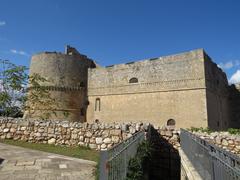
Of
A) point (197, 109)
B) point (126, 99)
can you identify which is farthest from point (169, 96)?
point (126, 99)

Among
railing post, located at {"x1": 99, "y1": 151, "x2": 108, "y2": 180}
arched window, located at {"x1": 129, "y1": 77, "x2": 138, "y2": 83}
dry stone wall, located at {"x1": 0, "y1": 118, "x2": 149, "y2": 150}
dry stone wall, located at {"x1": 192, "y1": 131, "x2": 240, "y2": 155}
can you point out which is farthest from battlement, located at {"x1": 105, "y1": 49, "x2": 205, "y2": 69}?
railing post, located at {"x1": 99, "y1": 151, "x2": 108, "y2": 180}

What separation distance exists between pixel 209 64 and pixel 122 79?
9.05m

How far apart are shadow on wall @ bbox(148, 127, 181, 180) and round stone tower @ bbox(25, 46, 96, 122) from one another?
16.6 meters

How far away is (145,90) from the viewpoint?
23.9 metres

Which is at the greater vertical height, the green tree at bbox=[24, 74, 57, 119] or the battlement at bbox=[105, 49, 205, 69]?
the battlement at bbox=[105, 49, 205, 69]

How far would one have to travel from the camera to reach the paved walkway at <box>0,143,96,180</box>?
5.60 meters

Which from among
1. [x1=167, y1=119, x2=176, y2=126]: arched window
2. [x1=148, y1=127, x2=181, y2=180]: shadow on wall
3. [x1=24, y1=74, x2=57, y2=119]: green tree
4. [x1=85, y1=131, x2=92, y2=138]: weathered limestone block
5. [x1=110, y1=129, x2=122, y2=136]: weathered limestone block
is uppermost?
[x1=24, y1=74, x2=57, y2=119]: green tree

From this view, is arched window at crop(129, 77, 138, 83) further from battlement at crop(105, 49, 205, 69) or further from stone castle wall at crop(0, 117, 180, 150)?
stone castle wall at crop(0, 117, 180, 150)

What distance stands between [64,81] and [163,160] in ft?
60.5

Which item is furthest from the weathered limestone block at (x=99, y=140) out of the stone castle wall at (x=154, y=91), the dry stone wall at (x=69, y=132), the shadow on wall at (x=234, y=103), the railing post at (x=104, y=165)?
the shadow on wall at (x=234, y=103)

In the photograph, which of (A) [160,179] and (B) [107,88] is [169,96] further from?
(A) [160,179]

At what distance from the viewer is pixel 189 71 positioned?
2189cm

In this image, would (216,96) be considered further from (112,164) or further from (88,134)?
(112,164)

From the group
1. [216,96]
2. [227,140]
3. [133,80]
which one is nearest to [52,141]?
[227,140]
